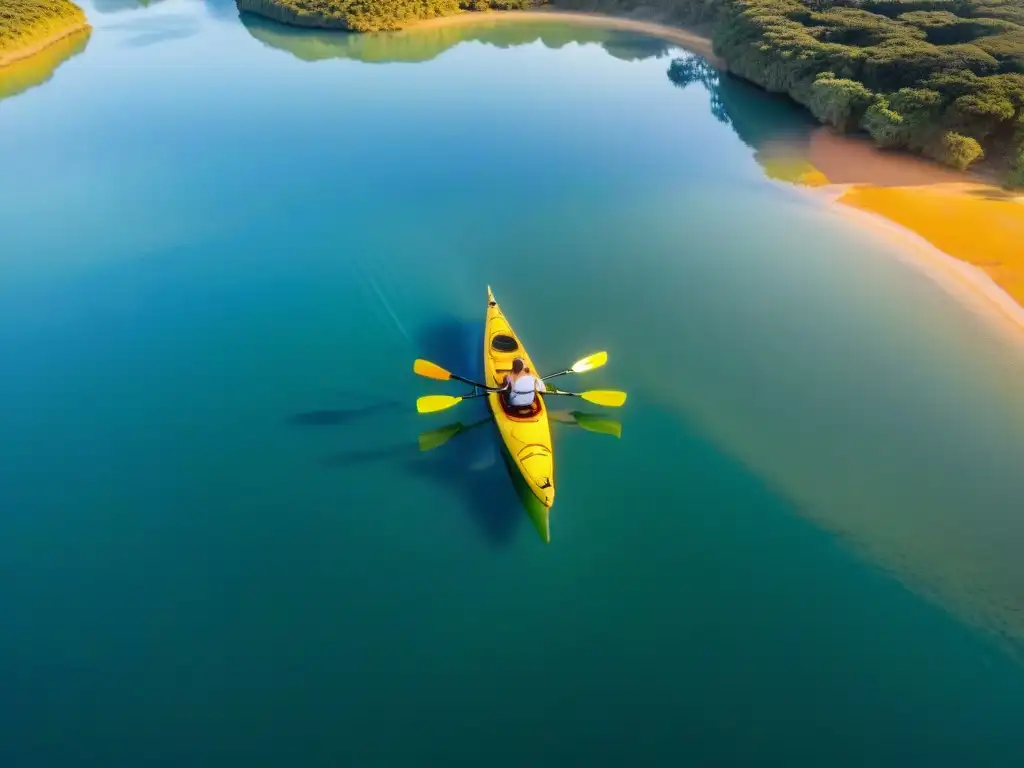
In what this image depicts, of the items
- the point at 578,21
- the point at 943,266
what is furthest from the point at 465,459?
the point at 578,21

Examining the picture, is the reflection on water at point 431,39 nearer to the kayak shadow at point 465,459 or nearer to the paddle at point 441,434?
the kayak shadow at point 465,459

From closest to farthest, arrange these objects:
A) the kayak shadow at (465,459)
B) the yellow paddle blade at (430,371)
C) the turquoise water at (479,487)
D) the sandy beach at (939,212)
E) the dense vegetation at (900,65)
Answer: the turquoise water at (479,487) < the kayak shadow at (465,459) < the yellow paddle blade at (430,371) < the sandy beach at (939,212) < the dense vegetation at (900,65)

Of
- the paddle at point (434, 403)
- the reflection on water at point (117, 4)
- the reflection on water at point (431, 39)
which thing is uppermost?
the paddle at point (434, 403)

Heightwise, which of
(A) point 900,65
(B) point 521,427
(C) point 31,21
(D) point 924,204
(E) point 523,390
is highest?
(A) point 900,65

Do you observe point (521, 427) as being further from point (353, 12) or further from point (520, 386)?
point (353, 12)

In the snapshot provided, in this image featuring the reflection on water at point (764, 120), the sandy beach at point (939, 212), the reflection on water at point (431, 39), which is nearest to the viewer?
the sandy beach at point (939, 212)

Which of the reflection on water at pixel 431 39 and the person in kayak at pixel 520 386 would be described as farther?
the reflection on water at pixel 431 39

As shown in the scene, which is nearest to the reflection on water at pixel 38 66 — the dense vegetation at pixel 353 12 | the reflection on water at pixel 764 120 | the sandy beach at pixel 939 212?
the dense vegetation at pixel 353 12
